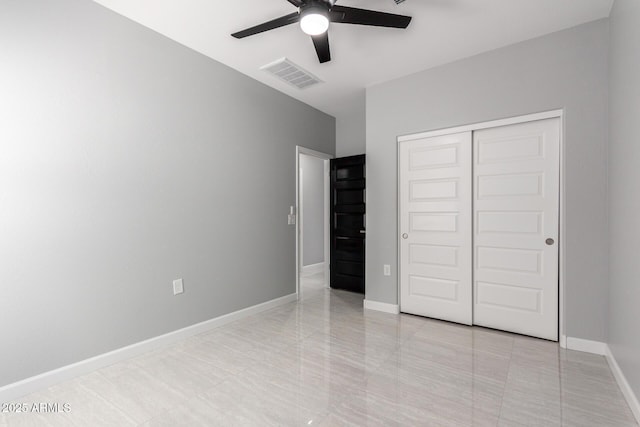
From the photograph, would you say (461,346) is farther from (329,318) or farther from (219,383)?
(219,383)

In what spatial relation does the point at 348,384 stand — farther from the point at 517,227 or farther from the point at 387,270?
the point at 517,227

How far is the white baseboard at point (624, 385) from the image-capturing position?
1674 mm

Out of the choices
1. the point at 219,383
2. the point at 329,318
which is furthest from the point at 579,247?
the point at 219,383

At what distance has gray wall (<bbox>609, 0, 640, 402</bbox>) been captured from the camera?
173 centimetres

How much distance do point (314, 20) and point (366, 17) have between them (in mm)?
352

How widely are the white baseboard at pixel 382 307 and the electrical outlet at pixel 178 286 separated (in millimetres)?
2070

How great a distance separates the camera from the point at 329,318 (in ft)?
10.9

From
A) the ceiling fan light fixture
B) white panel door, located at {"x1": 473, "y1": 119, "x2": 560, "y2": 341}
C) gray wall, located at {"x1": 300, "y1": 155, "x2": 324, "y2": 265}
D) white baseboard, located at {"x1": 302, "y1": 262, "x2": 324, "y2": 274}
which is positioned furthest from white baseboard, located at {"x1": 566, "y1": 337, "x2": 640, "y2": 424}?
gray wall, located at {"x1": 300, "y1": 155, "x2": 324, "y2": 265}

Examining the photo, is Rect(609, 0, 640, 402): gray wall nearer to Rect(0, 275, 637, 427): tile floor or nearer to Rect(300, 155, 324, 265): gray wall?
Rect(0, 275, 637, 427): tile floor

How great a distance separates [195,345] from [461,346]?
2.29 m

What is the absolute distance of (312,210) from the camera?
622cm

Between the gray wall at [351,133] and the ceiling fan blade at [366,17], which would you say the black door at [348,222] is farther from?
the ceiling fan blade at [366,17]

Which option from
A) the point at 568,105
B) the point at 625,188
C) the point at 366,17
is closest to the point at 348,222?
the point at 568,105

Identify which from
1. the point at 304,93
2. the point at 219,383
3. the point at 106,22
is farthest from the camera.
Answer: the point at 304,93
